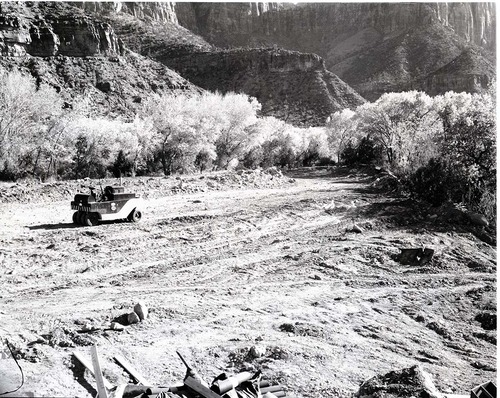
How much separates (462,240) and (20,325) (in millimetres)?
9020

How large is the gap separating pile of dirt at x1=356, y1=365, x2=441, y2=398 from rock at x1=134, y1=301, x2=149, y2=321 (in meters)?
2.87

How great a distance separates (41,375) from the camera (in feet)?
15.4

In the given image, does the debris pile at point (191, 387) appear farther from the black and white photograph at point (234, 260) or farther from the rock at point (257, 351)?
the rock at point (257, 351)

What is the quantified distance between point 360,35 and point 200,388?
84.6 metres

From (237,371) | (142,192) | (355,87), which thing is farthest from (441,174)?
(355,87)

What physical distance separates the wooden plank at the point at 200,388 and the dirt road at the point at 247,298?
2.42ft

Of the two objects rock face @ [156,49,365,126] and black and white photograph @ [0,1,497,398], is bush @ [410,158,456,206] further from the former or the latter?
rock face @ [156,49,365,126]

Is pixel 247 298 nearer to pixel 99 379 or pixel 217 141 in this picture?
pixel 99 379

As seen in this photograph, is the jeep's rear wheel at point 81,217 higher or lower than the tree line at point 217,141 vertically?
lower

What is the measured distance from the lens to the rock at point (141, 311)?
20.3ft

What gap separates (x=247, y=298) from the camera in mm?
7336

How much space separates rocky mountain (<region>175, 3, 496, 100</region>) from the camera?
54.5 m

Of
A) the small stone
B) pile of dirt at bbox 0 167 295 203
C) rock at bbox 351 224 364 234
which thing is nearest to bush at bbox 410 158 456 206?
rock at bbox 351 224 364 234

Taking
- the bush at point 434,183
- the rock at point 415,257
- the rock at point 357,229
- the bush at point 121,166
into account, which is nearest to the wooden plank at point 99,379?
the rock at point 415,257
